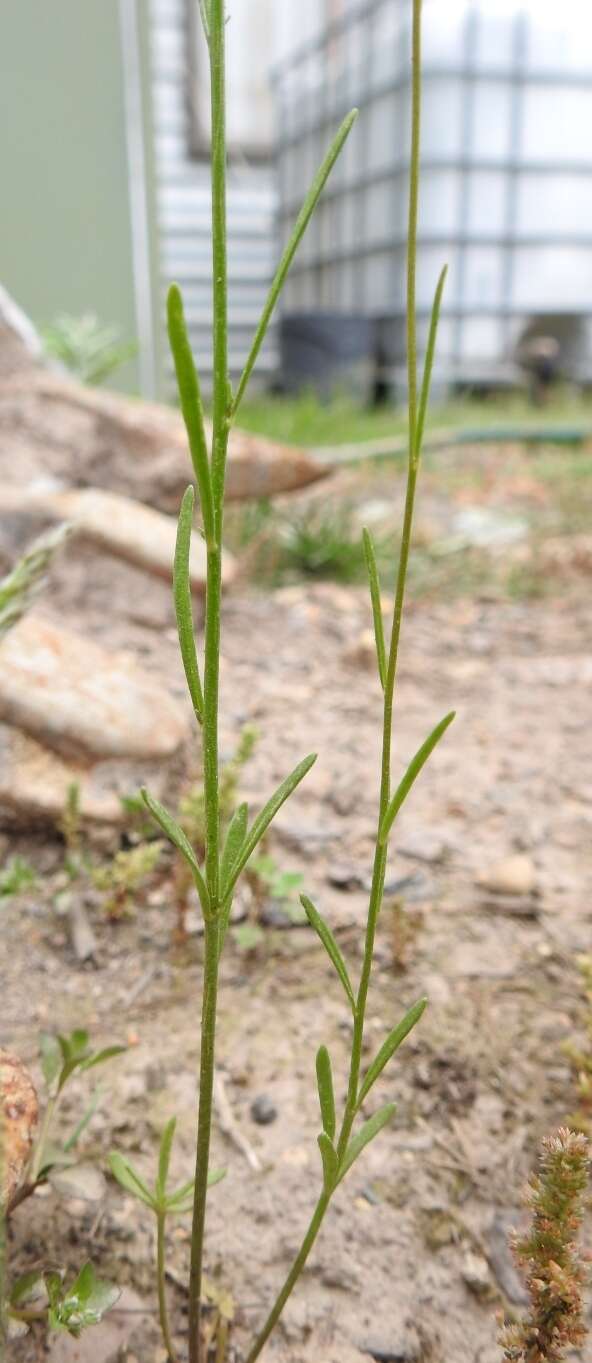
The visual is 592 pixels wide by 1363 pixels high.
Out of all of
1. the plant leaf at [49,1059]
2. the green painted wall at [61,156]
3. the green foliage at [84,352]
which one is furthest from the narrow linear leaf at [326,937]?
the green painted wall at [61,156]

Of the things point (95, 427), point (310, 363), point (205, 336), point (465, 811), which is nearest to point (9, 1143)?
point (465, 811)

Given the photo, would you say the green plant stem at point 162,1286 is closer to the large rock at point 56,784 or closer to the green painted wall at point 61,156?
the large rock at point 56,784

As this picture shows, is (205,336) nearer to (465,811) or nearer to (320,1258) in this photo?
(465,811)

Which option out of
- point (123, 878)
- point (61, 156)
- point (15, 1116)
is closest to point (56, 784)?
point (123, 878)

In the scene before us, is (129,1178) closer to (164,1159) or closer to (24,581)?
(164,1159)

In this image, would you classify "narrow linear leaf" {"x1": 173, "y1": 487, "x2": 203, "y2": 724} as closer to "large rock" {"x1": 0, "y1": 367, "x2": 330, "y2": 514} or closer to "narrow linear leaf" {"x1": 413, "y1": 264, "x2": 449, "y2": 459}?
"narrow linear leaf" {"x1": 413, "y1": 264, "x2": 449, "y2": 459}

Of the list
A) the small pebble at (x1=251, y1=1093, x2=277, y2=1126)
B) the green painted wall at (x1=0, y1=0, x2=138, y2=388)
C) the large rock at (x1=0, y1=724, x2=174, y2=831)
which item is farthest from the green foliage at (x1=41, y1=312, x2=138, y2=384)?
the small pebble at (x1=251, y1=1093, x2=277, y2=1126)
